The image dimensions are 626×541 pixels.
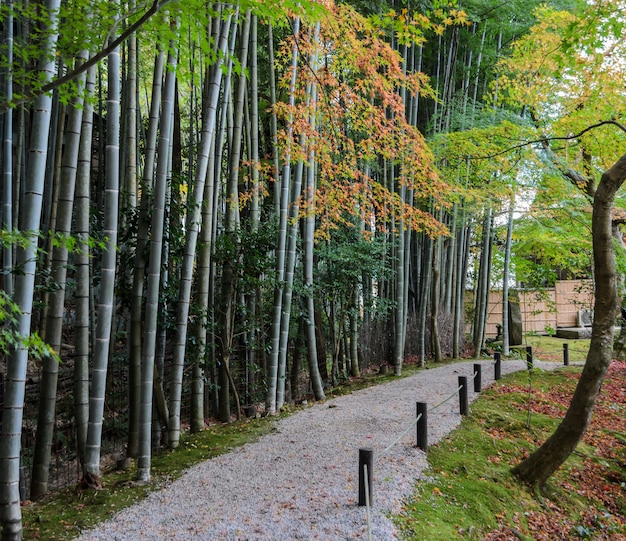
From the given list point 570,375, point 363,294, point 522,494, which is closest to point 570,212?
point 570,375

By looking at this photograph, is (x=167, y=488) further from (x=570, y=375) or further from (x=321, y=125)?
(x=570, y=375)

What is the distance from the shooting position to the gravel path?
9.56ft

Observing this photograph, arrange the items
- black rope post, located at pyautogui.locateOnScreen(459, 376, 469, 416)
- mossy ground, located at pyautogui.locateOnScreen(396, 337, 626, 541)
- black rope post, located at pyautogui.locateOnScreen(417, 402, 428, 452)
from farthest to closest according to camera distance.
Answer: black rope post, located at pyautogui.locateOnScreen(459, 376, 469, 416) → black rope post, located at pyautogui.locateOnScreen(417, 402, 428, 452) → mossy ground, located at pyautogui.locateOnScreen(396, 337, 626, 541)

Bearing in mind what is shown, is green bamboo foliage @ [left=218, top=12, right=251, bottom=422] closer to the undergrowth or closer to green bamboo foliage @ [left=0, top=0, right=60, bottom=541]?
the undergrowth

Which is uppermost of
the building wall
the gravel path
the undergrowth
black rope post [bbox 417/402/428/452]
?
the building wall

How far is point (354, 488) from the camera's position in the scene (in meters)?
3.48

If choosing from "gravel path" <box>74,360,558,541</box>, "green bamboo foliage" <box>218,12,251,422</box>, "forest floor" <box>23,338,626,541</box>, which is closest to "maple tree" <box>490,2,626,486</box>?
"forest floor" <box>23,338,626,541</box>

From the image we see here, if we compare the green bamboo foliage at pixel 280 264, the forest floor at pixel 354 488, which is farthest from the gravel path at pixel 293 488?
the green bamboo foliage at pixel 280 264

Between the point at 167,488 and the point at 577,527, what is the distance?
323cm

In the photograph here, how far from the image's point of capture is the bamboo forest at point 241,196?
8.43 feet

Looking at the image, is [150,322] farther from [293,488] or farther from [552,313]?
[552,313]

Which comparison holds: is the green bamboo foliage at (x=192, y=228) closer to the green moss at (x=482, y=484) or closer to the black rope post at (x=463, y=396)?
→ the green moss at (x=482, y=484)

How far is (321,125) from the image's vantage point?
6.74m

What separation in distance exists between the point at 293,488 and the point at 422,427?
1.43m
